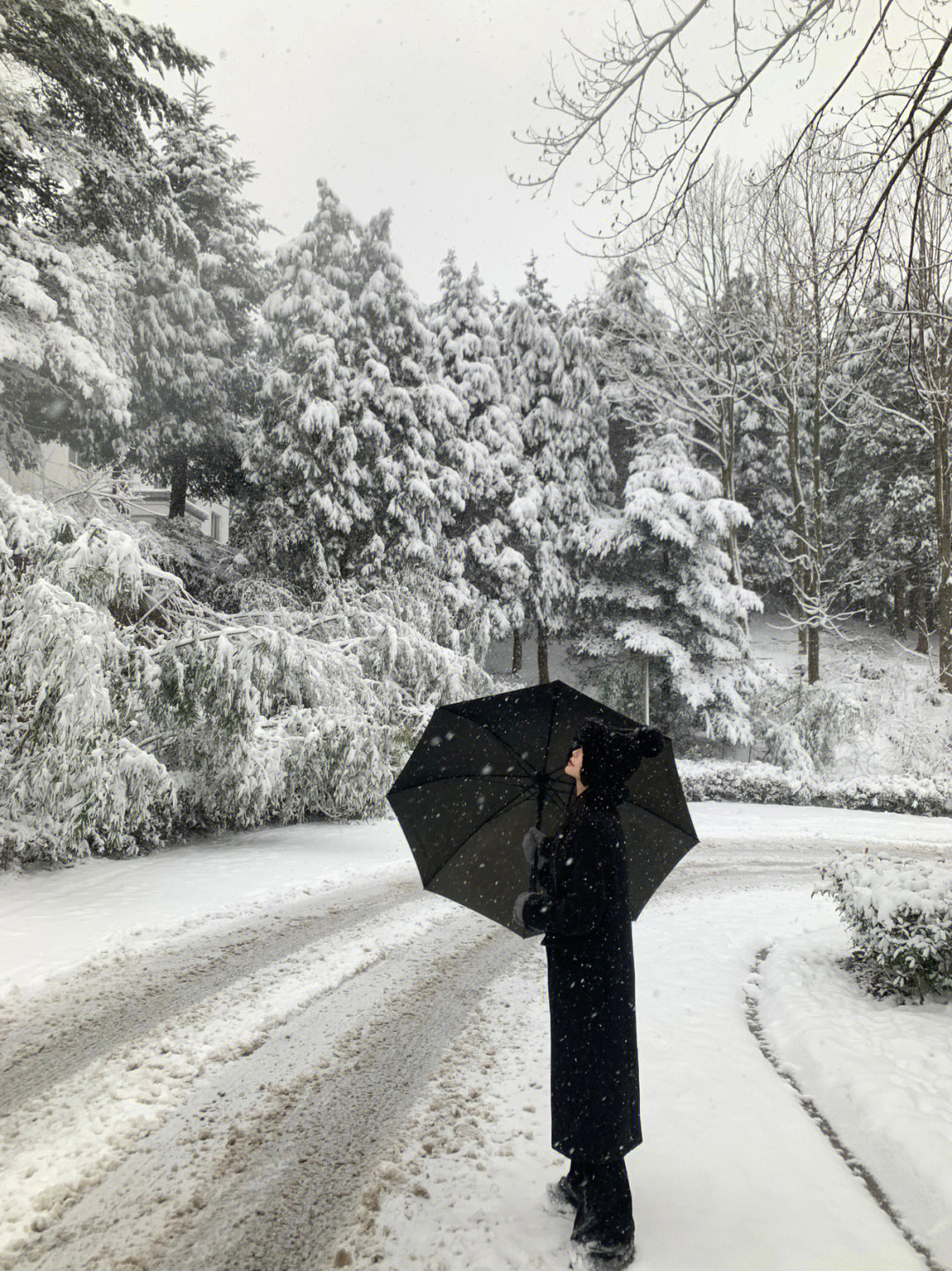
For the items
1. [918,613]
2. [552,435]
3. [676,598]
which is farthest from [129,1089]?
[918,613]

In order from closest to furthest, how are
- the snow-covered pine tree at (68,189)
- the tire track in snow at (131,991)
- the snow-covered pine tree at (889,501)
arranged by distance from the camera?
the tire track in snow at (131,991) < the snow-covered pine tree at (68,189) < the snow-covered pine tree at (889,501)

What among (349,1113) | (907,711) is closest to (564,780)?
(349,1113)

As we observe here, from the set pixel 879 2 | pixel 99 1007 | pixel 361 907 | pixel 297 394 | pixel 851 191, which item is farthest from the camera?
pixel 297 394

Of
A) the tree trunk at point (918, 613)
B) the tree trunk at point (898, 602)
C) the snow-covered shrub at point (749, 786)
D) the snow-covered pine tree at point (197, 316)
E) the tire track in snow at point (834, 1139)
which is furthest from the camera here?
the tree trunk at point (898, 602)

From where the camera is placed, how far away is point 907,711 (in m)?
18.2

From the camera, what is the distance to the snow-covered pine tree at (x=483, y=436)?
22.0 m

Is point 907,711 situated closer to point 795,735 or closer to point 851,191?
point 795,735

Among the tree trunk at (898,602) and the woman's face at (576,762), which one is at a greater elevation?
the tree trunk at (898,602)

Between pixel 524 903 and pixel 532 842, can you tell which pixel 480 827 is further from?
pixel 524 903

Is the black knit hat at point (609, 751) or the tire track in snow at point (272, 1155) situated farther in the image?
the tire track in snow at point (272, 1155)

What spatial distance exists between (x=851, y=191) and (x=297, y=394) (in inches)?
583

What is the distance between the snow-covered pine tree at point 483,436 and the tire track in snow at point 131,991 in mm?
14988

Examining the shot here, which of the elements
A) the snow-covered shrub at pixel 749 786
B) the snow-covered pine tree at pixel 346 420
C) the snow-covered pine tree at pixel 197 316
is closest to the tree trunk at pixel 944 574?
the snow-covered shrub at pixel 749 786

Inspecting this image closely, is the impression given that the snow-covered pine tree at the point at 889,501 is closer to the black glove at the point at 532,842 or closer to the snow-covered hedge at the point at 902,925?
the snow-covered hedge at the point at 902,925
